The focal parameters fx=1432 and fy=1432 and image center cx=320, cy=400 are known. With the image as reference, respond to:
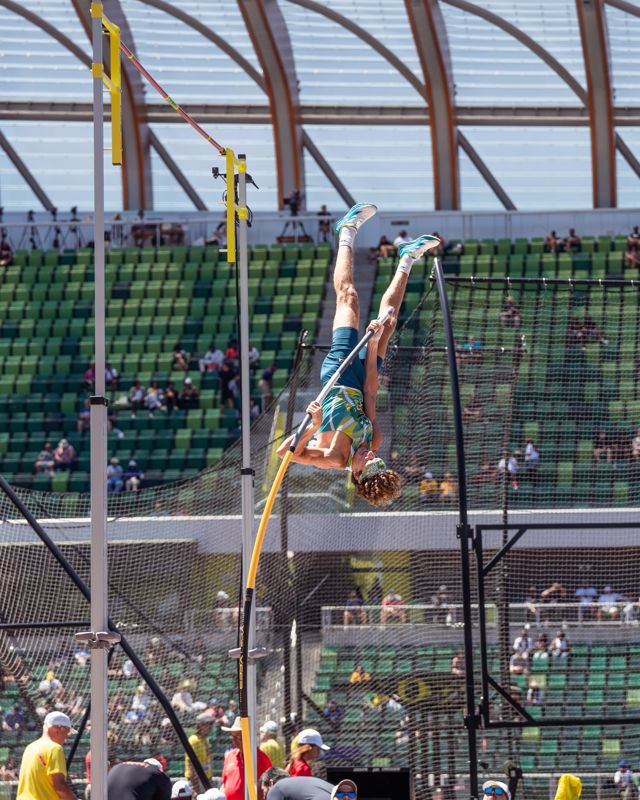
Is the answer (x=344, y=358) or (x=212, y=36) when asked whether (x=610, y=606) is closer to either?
(x=344, y=358)

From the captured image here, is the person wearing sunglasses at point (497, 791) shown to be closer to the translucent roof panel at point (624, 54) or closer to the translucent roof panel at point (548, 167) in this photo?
the translucent roof panel at point (624, 54)

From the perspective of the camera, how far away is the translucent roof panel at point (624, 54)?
31.2 metres

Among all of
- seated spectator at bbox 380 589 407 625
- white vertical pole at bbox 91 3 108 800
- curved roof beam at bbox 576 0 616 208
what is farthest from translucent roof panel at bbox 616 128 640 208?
white vertical pole at bbox 91 3 108 800

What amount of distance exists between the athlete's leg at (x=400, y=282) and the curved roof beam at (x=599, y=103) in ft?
70.0

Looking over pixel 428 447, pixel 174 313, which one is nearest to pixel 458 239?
pixel 174 313

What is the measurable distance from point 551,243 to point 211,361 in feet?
26.2

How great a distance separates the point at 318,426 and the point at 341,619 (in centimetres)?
424

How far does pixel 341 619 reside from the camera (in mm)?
14055

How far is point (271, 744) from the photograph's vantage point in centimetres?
1309

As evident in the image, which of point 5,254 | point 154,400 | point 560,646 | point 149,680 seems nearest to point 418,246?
point 149,680

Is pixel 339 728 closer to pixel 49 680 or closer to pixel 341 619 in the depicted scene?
pixel 341 619

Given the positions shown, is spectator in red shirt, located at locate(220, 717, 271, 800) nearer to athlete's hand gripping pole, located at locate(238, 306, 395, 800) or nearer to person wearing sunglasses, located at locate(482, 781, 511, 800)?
athlete's hand gripping pole, located at locate(238, 306, 395, 800)

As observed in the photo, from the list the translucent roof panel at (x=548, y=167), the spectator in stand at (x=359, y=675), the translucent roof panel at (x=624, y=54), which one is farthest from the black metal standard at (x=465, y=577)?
the translucent roof panel at (x=548, y=167)

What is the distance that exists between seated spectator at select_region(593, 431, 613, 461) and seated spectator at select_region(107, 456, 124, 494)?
10072 millimetres
